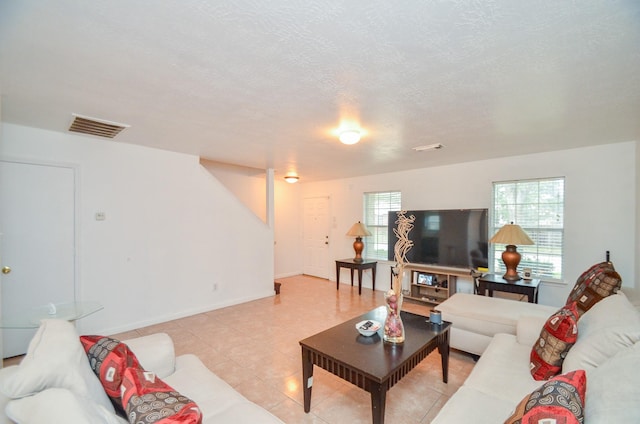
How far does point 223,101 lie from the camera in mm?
2254

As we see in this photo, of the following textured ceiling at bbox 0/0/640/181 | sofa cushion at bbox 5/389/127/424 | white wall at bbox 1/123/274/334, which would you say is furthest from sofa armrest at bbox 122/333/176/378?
white wall at bbox 1/123/274/334

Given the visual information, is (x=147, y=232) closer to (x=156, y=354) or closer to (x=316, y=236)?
(x=156, y=354)

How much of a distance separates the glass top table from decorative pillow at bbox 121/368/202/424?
1.52m

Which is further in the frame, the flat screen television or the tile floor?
the flat screen television

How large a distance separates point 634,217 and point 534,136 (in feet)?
5.18

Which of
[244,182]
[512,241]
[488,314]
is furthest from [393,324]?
[244,182]

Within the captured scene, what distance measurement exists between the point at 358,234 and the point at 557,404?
181 inches

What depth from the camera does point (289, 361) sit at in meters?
2.79

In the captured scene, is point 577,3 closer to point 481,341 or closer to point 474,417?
point 474,417

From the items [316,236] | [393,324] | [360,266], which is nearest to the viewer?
[393,324]

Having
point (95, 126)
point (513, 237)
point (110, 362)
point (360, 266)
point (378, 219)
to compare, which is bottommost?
point (360, 266)

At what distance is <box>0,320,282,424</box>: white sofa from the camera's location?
89cm

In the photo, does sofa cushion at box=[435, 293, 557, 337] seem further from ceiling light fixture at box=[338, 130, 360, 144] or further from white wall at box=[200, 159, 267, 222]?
white wall at box=[200, 159, 267, 222]

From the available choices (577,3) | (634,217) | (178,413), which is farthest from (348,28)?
(634,217)
